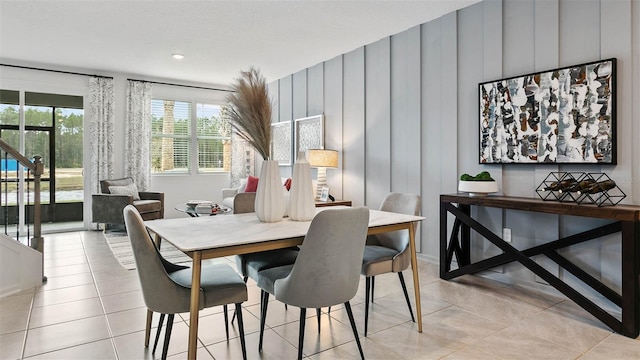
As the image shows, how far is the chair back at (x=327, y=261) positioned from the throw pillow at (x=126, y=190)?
480 cm

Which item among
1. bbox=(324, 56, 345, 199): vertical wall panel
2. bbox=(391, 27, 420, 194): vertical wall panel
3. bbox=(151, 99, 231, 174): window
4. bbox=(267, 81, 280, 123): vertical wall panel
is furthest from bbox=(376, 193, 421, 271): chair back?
bbox=(151, 99, 231, 174): window

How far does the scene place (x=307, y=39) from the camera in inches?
179

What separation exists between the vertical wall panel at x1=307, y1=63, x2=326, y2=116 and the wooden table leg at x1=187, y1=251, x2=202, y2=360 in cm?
425

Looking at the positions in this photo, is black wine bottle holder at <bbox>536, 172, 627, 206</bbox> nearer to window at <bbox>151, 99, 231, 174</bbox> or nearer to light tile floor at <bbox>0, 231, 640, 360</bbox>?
light tile floor at <bbox>0, 231, 640, 360</bbox>

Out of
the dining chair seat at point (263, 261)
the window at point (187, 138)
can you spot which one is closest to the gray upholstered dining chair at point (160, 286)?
the dining chair seat at point (263, 261)

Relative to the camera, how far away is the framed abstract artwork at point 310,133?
557 cm

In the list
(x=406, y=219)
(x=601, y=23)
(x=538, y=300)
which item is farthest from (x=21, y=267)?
(x=601, y=23)

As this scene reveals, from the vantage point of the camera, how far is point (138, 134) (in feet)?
21.0

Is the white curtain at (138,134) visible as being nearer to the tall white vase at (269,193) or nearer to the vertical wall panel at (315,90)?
the vertical wall panel at (315,90)

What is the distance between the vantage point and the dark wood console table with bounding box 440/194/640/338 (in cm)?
229

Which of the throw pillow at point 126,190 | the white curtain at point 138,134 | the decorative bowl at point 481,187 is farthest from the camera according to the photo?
the white curtain at point 138,134

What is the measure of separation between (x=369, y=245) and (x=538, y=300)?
4.55 feet

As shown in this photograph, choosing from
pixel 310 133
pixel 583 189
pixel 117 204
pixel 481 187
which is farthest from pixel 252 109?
pixel 117 204

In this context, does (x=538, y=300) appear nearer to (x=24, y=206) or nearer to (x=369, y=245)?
(x=369, y=245)
